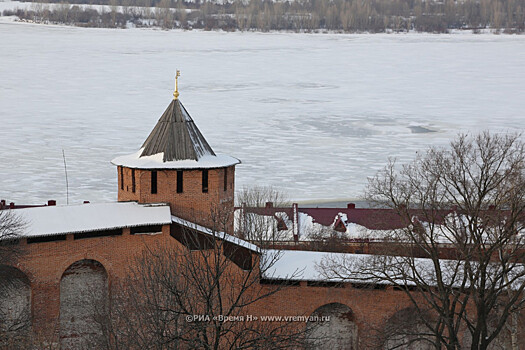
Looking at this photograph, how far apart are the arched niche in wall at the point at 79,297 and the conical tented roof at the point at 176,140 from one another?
2.51 m

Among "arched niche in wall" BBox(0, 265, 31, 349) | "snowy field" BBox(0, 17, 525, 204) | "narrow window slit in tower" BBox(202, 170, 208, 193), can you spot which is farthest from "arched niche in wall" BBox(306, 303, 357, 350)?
"snowy field" BBox(0, 17, 525, 204)

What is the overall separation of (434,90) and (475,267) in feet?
105

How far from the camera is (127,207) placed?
55.9 ft

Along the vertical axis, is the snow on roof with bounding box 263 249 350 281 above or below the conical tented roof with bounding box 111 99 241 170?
below

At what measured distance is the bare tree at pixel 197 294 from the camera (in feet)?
41.5

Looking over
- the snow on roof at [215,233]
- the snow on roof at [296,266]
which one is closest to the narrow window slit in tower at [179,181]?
the snow on roof at [215,233]

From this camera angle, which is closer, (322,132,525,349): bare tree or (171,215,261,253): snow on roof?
(322,132,525,349): bare tree

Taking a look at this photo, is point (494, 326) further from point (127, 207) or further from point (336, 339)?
point (127, 207)

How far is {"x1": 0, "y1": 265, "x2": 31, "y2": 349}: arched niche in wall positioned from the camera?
1529 cm

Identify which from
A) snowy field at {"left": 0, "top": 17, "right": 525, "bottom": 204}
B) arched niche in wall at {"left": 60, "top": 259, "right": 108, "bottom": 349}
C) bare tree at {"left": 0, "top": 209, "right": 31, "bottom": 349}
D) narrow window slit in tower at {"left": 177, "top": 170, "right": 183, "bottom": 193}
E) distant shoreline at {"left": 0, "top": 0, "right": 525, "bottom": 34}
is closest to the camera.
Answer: bare tree at {"left": 0, "top": 209, "right": 31, "bottom": 349}

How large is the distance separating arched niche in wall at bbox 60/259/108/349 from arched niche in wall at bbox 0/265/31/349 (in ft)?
2.03

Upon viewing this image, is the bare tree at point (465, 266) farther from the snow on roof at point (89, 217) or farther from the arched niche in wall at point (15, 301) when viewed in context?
the arched niche in wall at point (15, 301)

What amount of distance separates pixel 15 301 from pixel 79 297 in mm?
1071

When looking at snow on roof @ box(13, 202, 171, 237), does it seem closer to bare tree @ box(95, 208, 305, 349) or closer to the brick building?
the brick building
